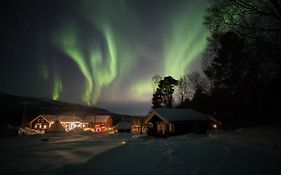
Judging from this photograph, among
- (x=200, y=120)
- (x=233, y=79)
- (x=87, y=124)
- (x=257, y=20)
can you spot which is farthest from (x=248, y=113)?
(x=87, y=124)

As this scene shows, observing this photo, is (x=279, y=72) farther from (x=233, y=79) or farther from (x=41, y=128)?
(x=41, y=128)

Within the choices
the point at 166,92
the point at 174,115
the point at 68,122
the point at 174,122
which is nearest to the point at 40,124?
the point at 68,122

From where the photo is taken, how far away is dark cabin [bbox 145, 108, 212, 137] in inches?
1329

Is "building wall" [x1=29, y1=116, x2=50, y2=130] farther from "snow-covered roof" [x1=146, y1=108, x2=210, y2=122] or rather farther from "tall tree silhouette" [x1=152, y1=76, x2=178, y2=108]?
"snow-covered roof" [x1=146, y1=108, x2=210, y2=122]

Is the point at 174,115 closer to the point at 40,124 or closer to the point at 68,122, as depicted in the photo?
the point at 68,122

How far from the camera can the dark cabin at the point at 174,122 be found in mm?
33750

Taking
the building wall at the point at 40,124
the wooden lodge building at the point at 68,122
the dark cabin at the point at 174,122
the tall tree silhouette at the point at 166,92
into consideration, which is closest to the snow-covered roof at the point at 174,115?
the dark cabin at the point at 174,122

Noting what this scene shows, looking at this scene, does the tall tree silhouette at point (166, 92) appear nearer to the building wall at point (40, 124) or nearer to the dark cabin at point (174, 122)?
the dark cabin at point (174, 122)


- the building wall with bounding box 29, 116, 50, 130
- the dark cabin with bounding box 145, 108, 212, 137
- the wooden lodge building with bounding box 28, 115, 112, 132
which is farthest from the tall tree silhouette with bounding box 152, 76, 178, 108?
the building wall with bounding box 29, 116, 50, 130

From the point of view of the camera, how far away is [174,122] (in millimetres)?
33406

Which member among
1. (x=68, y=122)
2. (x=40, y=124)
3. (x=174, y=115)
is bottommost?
(x=40, y=124)

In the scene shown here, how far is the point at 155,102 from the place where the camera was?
60906mm

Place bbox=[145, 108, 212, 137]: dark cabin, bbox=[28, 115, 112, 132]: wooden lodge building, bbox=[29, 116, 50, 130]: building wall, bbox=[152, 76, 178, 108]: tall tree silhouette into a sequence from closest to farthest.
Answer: bbox=[145, 108, 212, 137]: dark cabin
bbox=[152, 76, 178, 108]: tall tree silhouette
bbox=[29, 116, 50, 130]: building wall
bbox=[28, 115, 112, 132]: wooden lodge building

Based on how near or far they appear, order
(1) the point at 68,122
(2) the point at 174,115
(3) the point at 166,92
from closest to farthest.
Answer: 1. (2) the point at 174,115
2. (3) the point at 166,92
3. (1) the point at 68,122
